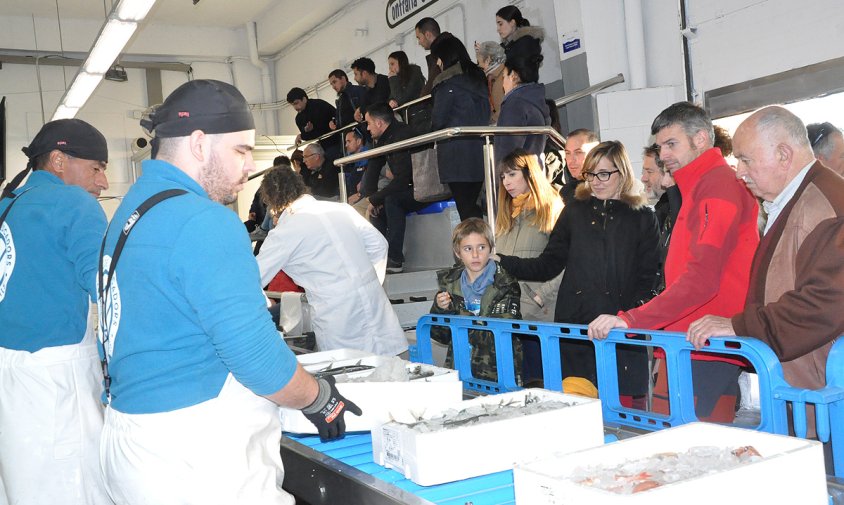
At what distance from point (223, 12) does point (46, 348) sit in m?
12.0

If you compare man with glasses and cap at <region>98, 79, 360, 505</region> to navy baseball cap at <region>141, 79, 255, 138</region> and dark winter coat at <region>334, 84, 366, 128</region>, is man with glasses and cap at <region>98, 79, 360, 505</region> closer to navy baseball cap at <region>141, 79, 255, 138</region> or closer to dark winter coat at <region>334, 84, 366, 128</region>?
navy baseball cap at <region>141, 79, 255, 138</region>

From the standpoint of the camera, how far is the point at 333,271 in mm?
3557

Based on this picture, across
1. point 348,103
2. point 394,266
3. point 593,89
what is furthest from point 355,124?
point 593,89

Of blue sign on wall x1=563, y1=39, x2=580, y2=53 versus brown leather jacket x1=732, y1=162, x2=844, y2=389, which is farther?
blue sign on wall x1=563, y1=39, x2=580, y2=53

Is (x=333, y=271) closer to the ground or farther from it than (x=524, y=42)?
closer to the ground

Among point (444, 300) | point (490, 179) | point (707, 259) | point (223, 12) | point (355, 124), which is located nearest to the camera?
point (707, 259)

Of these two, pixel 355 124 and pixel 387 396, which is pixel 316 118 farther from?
pixel 387 396

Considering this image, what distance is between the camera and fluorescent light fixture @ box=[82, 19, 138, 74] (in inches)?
286

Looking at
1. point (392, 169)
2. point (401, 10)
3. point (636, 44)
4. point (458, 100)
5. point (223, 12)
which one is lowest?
point (392, 169)

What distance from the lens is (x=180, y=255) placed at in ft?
5.14

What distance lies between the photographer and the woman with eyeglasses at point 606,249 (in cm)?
317

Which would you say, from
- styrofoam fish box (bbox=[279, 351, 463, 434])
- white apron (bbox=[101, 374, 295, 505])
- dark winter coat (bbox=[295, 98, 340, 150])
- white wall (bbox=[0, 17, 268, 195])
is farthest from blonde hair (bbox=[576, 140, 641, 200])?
white wall (bbox=[0, 17, 268, 195])

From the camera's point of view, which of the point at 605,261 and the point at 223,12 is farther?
the point at 223,12

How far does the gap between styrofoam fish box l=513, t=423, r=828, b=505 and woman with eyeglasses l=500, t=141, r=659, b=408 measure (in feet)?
5.21
